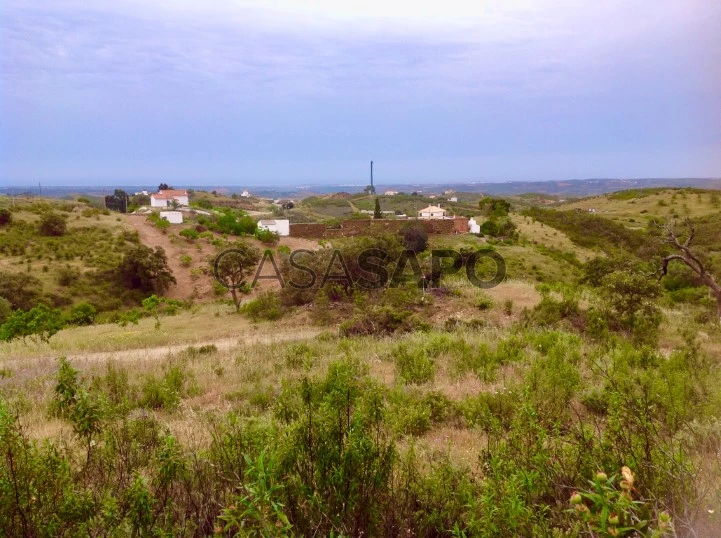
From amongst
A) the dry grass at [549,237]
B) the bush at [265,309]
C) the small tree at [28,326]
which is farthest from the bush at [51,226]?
the dry grass at [549,237]

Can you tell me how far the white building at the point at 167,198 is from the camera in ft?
182

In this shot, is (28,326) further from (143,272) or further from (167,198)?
(167,198)

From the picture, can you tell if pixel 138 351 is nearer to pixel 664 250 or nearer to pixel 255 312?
pixel 255 312

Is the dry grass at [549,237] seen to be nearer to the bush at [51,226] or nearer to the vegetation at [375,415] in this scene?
the vegetation at [375,415]

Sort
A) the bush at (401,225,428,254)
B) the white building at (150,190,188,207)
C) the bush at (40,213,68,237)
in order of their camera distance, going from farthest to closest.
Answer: the white building at (150,190,188,207)
the bush at (40,213,68,237)
the bush at (401,225,428,254)

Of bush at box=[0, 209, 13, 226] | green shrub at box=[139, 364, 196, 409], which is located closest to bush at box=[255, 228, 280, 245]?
bush at box=[0, 209, 13, 226]

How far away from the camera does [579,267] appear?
30109 millimetres

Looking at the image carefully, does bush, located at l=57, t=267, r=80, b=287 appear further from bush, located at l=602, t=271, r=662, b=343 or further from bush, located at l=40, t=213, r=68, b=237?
bush, located at l=602, t=271, r=662, b=343

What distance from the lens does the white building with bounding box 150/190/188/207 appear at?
182ft

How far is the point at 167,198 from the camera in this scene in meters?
58.3

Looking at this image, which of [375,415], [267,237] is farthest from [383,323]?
[267,237]

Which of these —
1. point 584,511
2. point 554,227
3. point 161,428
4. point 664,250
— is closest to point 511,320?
point 161,428

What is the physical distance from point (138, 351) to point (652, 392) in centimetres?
978

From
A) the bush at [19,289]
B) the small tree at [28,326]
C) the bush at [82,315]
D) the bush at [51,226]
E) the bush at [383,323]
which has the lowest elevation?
the bush at [82,315]
